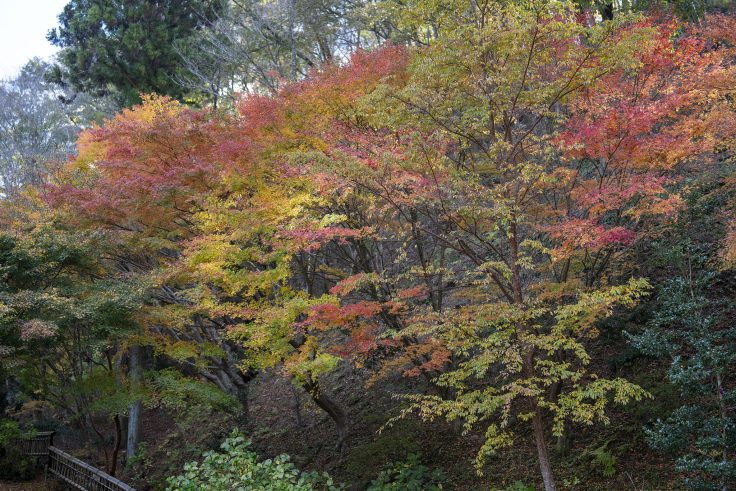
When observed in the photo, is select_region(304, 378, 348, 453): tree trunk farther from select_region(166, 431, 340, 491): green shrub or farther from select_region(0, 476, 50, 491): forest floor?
select_region(166, 431, 340, 491): green shrub

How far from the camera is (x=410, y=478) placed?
1185 centimetres

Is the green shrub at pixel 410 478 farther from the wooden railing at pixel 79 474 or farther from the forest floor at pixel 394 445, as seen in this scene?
the wooden railing at pixel 79 474

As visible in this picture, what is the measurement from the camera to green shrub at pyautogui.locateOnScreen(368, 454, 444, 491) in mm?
11453

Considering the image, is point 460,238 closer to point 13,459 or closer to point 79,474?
point 79,474

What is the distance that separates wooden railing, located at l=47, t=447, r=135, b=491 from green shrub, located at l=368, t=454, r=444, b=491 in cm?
465

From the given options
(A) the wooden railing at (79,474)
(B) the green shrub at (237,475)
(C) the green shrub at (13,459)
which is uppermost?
(C) the green shrub at (13,459)

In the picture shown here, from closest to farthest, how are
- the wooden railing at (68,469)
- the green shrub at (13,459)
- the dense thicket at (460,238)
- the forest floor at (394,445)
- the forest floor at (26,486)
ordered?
1. the dense thicket at (460,238)
2. the forest floor at (394,445)
3. the wooden railing at (68,469)
4. the forest floor at (26,486)
5. the green shrub at (13,459)

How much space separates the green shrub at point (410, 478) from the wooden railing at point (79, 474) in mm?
4652

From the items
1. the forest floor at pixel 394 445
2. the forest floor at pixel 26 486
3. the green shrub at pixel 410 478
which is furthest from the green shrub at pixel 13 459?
the green shrub at pixel 410 478

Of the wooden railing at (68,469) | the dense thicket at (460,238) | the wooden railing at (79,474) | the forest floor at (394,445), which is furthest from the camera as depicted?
the wooden railing at (68,469)

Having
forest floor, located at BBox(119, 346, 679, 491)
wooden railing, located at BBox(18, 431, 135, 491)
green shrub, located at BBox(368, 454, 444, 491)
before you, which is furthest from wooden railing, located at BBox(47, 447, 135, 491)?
green shrub, located at BBox(368, 454, 444, 491)

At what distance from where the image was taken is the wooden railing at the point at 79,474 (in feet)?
38.3

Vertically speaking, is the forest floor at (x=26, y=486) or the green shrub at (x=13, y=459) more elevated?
the green shrub at (x=13, y=459)

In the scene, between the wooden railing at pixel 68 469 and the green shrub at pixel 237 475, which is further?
the wooden railing at pixel 68 469
